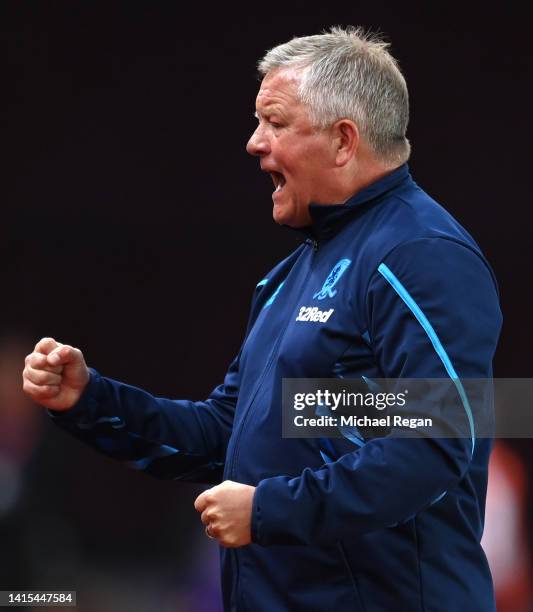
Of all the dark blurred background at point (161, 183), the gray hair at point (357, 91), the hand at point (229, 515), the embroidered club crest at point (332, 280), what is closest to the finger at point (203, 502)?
the hand at point (229, 515)

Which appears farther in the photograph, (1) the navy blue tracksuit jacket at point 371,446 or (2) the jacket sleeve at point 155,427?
(2) the jacket sleeve at point 155,427

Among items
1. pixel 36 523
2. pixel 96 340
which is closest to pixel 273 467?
pixel 36 523

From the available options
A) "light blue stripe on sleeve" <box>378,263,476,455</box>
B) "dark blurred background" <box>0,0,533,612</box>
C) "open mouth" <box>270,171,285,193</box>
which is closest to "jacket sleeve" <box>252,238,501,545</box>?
"light blue stripe on sleeve" <box>378,263,476,455</box>

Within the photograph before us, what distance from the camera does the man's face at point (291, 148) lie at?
2119 millimetres

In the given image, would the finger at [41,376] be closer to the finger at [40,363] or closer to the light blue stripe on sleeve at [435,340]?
the finger at [40,363]

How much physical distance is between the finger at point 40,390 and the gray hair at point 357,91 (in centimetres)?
70

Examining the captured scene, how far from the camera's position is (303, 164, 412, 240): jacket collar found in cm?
209

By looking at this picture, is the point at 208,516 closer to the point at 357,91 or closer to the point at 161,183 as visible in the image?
the point at 357,91

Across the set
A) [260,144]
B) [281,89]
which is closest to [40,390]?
[260,144]

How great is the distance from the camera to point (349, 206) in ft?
6.88

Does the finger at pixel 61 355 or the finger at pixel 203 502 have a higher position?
the finger at pixel 61 355

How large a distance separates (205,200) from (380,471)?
298cm

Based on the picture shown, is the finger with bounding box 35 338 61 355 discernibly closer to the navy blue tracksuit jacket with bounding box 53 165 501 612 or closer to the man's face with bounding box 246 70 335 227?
the navy blue tracksuit jacket with bounding box 53 165 501 612

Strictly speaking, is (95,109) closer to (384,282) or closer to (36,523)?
(36,523)
